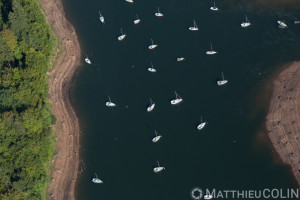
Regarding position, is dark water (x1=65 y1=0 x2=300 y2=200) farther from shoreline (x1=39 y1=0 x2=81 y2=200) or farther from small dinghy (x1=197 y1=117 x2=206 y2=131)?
shoreline (x1=39 y1=0 x2=81 y2=200)

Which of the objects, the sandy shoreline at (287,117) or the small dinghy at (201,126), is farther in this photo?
the small dinghy at (201,126)

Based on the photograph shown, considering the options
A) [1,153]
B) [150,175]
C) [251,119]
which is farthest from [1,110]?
[251,119]

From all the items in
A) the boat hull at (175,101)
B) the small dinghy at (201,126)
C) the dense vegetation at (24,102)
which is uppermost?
the dense vegetation at (24,102)

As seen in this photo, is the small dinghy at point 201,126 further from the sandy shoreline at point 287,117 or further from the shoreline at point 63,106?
the shoreline at point 63,106

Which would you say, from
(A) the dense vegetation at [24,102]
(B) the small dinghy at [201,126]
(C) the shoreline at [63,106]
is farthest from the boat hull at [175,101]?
(A) the dense vegetation at [24,102]

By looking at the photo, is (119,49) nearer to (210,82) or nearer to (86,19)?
(86,19)

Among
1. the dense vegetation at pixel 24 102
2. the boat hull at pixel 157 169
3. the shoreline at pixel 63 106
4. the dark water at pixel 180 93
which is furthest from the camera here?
the shoreline at pixel 63 106
